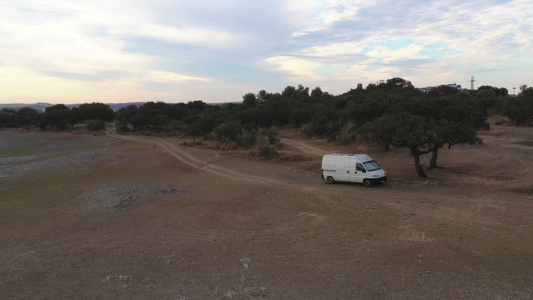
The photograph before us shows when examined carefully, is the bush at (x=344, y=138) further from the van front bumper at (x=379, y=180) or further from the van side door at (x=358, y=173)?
the van side door at (x=358, y=173)

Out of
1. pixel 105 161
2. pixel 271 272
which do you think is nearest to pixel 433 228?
pixel 271 272

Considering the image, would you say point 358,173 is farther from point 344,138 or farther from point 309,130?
point 309,130

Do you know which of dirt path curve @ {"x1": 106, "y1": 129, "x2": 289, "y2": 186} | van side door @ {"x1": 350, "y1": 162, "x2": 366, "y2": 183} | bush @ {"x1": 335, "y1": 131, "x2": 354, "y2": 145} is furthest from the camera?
bush @ {"x1": 335, "y1": 131, "x2": 354, "y2": 145}

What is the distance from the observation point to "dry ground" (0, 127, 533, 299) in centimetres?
807

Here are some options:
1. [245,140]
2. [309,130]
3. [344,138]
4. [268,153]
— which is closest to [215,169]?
[268,153]

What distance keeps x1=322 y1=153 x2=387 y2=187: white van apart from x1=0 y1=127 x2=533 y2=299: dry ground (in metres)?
0.74

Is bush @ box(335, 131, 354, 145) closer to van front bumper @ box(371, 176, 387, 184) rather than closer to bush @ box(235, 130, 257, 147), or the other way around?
bush @ box(235, 130, 257, 147)

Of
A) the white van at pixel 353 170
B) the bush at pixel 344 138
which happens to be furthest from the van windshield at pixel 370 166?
the bush at pixel 344 138

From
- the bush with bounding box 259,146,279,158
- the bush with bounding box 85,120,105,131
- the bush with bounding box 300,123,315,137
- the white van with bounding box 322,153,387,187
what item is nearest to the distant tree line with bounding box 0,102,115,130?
the bush with bounding box 85,120,105,131

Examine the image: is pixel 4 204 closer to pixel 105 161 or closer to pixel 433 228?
pixel 105 161

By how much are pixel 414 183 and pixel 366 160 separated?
3221mm

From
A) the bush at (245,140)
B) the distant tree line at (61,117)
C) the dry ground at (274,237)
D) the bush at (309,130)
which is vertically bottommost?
the dry ground at (274,237)

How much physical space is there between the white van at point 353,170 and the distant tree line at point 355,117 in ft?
8.24

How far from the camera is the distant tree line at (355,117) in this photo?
2081 cm
